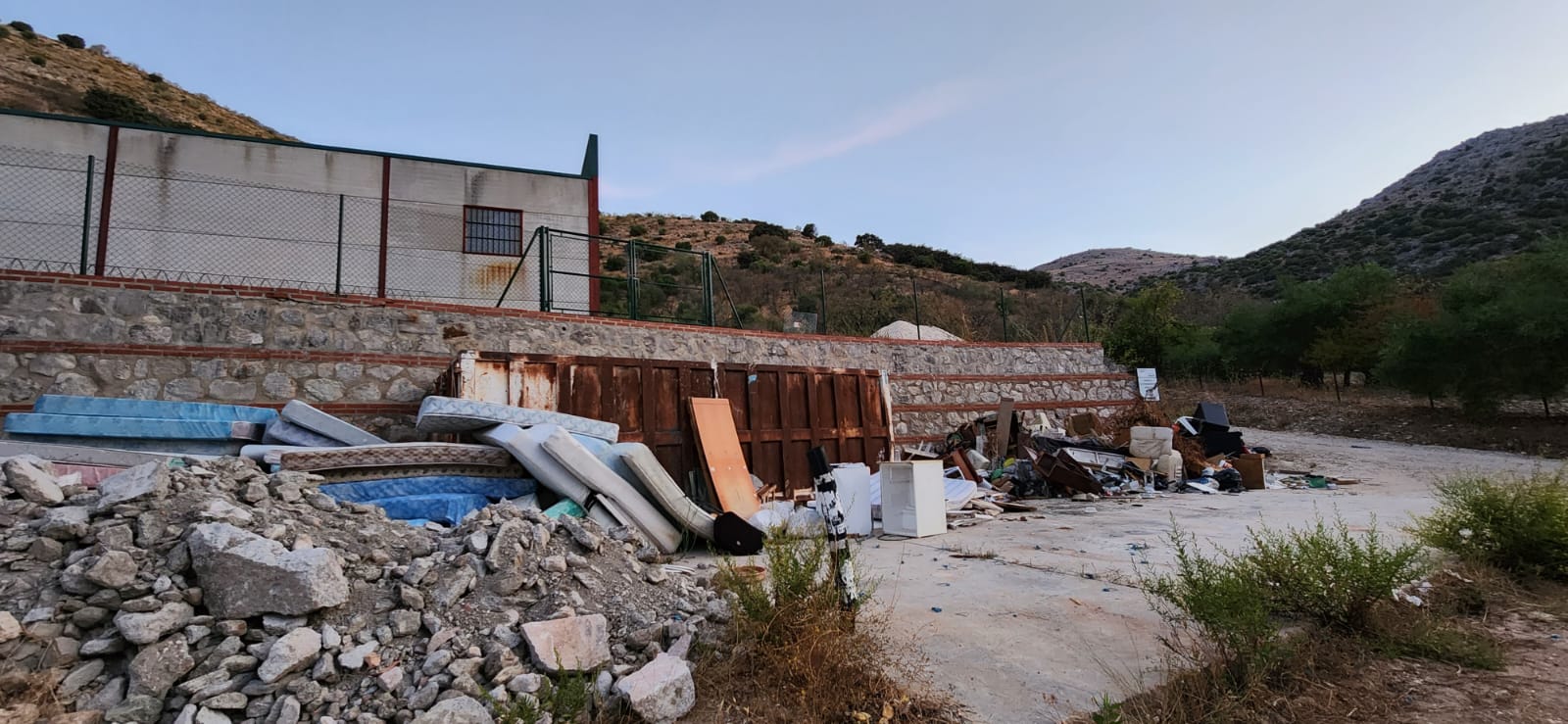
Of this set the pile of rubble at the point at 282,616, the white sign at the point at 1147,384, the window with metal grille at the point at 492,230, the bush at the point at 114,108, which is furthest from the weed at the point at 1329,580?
the bush at the point at 114,108

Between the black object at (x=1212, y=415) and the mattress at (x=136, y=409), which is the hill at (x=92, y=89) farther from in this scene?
the black object at (x=1212, y=415)

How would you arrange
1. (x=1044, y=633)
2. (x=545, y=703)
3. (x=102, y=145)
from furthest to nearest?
(x=102, y=145) < (x=1044, y=633) < (x=545, y=703)

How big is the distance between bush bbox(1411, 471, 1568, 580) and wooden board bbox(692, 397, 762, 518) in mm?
5673

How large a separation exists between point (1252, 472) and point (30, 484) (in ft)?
45.1

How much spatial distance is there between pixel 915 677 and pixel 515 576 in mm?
2005

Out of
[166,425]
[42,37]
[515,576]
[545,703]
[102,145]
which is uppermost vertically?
[42,37]

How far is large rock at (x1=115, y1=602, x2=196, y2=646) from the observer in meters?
2.65

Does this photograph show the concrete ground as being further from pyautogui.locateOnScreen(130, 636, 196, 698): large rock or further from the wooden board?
pyautogui.locateOnScreen(130, 636, 196, 698): large rock

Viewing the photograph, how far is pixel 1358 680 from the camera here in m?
3.03

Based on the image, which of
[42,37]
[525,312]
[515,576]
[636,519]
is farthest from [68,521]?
[42,37]

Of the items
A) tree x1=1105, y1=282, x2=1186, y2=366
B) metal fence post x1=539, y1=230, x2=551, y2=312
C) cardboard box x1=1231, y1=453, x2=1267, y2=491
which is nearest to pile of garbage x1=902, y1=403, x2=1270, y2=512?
cardboard box x1=1231, y1=453, x2=1267, y2=491

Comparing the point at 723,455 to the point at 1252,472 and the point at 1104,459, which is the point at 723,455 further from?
the point at 1252,472

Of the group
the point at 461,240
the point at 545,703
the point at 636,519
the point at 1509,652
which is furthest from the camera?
the point at 461,240

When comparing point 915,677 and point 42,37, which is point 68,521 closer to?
point 915,677
